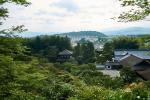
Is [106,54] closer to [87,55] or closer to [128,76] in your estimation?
[87,55]

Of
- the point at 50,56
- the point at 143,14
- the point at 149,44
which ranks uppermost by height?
the point at 143,14

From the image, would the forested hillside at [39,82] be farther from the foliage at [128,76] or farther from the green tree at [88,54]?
the green tree at [88,54]

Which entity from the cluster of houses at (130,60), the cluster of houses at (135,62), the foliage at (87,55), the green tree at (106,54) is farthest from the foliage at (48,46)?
the cluster of houses at (135,62)

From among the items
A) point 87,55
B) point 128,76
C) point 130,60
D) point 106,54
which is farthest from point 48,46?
point 128,76

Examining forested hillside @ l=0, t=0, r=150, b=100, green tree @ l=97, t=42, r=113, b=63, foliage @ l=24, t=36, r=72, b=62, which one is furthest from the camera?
foliage @ l=24, t=36, r=72, b=62

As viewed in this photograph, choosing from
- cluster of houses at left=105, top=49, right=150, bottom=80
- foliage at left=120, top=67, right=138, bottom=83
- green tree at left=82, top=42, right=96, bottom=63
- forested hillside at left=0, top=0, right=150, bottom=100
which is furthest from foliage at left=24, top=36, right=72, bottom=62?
foliage at left=120, top=67, right=138, bottom=83

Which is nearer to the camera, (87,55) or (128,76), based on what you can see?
(128,76)

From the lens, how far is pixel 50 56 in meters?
71.4

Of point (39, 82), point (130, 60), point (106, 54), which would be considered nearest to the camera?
point (39, 82)

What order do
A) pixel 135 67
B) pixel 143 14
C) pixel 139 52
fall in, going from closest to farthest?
pixel 143 14, pixel 135 67, pixel 139 52

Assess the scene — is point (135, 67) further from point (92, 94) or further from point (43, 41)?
point (43, 41)

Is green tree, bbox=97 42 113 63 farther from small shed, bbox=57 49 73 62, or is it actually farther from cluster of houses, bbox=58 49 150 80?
small shed, bbox=57 49 73 62

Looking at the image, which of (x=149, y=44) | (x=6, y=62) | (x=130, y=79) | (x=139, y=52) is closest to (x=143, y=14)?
(x=149, y=44)

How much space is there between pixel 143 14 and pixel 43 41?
67575 millimetres
